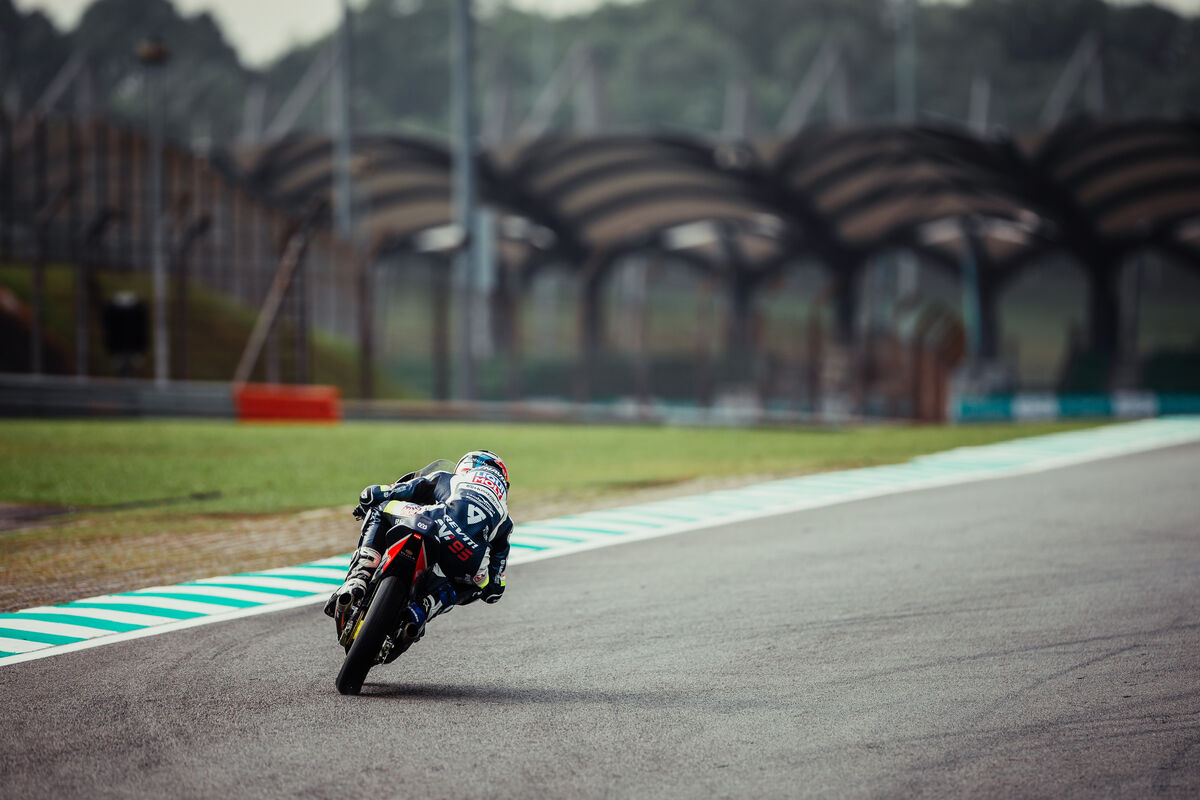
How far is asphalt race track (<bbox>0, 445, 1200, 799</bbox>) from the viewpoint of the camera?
5457mm

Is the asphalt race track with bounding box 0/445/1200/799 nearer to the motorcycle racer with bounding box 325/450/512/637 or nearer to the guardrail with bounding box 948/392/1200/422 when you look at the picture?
the motorcycle racer with bounding box 325/450/512/637

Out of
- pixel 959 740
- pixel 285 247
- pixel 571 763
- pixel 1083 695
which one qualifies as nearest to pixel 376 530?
pixel 571 763

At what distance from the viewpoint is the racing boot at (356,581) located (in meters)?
6.90

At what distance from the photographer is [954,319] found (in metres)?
28.5

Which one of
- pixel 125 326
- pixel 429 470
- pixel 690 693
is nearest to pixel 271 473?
pixel 125 326

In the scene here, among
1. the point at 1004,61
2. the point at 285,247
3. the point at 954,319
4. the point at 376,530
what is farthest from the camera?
the point at 1004,61

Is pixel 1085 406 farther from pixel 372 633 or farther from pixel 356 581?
pixel 372 633

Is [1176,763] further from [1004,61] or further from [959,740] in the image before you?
[1004,61]

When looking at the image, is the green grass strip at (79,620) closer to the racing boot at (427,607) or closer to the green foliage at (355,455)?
the racing boot at (427,607)

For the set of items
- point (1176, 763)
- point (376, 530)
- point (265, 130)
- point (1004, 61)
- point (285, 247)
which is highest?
point (1004, 61)

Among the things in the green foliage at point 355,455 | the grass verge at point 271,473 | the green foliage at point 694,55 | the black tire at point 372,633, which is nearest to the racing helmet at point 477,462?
the black tire at point 372,633

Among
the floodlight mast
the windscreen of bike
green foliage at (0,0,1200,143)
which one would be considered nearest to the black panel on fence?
the floodlight mast

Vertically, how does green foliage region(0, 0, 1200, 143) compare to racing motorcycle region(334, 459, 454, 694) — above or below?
above

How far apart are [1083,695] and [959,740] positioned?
3.33 feet
